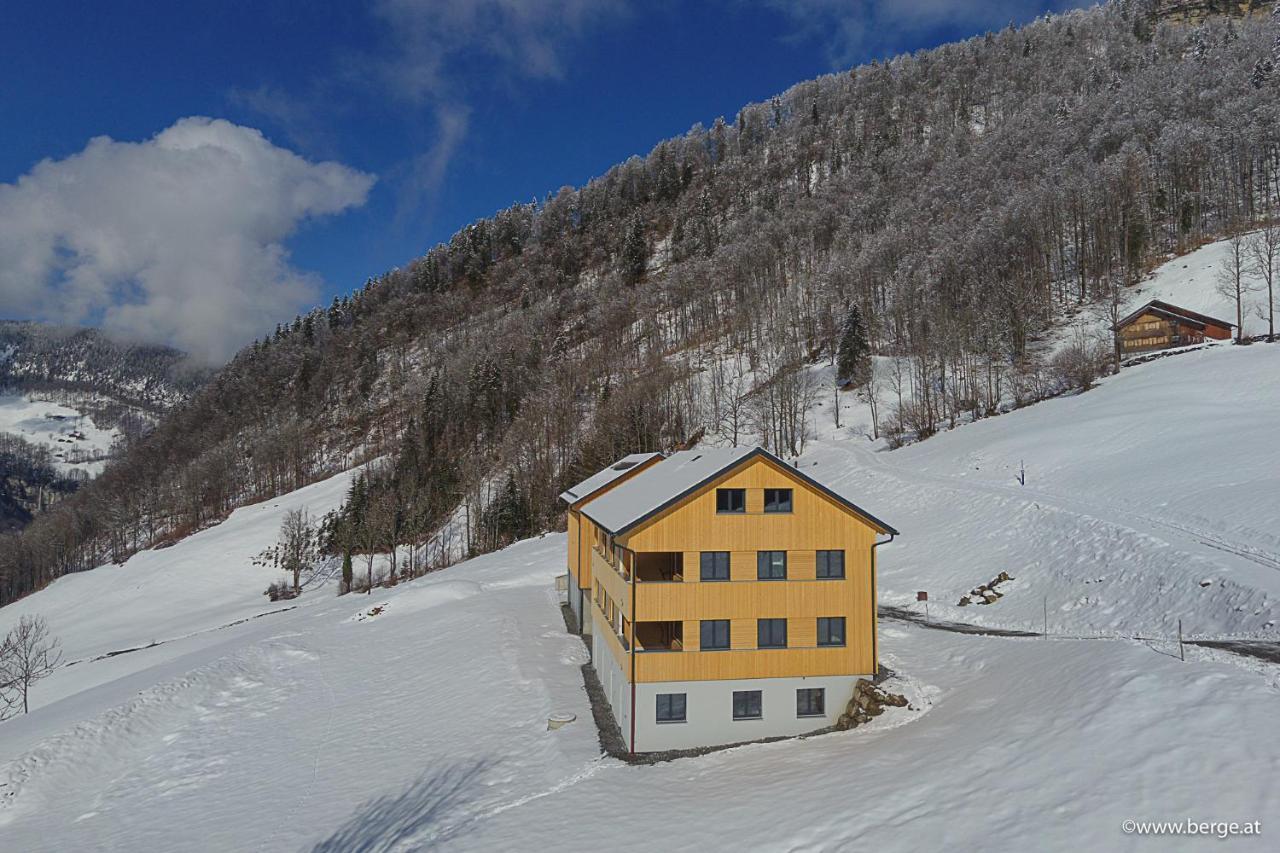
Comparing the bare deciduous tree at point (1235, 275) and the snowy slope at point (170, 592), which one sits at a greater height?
the bare deciduous tree at point (1235, 275)

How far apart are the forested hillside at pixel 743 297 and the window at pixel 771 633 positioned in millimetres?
48301

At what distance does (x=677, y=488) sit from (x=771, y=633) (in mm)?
6096

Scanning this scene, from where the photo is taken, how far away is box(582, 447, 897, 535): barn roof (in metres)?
24.6

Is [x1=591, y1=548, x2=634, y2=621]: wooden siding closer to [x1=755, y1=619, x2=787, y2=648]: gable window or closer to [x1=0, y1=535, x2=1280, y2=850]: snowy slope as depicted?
[x1=755, y1=619, x2=787, y2=648]: gable window

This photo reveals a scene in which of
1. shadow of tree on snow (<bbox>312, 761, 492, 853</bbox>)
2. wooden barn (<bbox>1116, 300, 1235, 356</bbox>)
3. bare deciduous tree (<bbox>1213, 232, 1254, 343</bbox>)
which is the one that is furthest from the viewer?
bare deciduous tree (<bbox>1213, 232, 1254, 343</bbox>)

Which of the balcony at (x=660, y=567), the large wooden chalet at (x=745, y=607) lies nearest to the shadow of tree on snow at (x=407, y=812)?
the large wooden chalet at (x=745, y=607)

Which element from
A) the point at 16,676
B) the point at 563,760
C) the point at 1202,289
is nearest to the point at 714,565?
the point at 563,760

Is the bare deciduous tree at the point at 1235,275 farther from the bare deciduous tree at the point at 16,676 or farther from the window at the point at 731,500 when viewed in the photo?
the bare deciduous tree at the point at 16,676

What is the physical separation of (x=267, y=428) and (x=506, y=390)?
59771 mm

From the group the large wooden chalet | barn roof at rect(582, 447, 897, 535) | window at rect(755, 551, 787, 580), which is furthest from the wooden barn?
window at rect(755, 551, 787, 580)

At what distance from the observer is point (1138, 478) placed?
37.3m

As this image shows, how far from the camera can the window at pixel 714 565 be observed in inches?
976

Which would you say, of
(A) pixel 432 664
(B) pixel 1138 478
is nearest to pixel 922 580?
(B) pixel 1138 478

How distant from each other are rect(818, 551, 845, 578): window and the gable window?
230 centimetres
